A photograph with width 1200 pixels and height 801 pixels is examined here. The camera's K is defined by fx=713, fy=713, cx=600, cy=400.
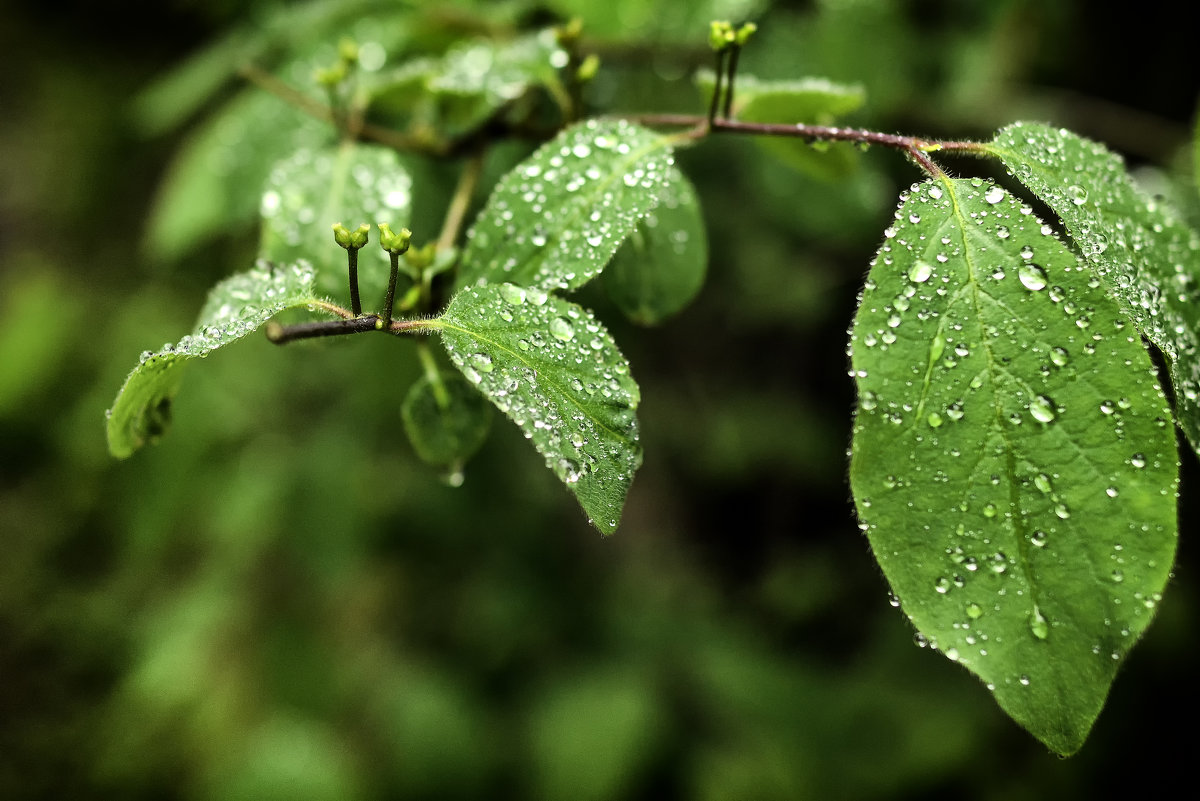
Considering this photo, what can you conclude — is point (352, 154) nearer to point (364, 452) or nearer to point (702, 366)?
point (364, 452)

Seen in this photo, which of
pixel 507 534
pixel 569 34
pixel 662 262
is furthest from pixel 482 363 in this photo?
pixel 507 534

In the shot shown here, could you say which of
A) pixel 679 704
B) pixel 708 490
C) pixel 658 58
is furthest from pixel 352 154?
pixel 708 490

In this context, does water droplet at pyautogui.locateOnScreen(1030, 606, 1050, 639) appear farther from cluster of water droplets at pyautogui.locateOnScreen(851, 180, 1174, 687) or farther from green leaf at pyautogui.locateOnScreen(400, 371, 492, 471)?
green leaf at pyautogui.locateOnScreen(400, 371, 492, 471)

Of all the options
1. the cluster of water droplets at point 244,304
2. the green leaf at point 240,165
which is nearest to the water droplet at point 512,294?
the cluster of water droplets at point 244,304

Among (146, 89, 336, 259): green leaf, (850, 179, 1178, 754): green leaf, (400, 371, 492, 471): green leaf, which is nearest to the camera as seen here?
(850, 179, 1178, 754): green leaf

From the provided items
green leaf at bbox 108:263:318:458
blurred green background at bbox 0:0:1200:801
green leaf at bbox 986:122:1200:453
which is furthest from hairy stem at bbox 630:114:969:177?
blurred green background at bbox 0:0:1200:801

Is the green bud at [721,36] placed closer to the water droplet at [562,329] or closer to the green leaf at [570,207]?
the green leaf at [570,207]
